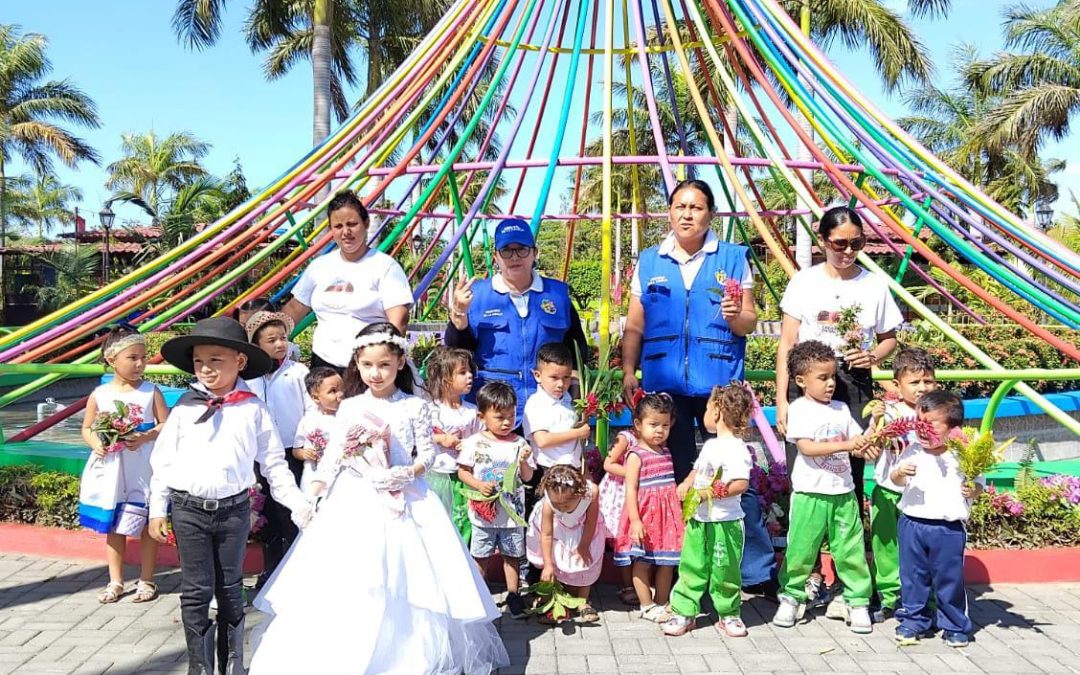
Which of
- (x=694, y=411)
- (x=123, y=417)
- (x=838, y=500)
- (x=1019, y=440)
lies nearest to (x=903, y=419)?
(x=838, y=500)

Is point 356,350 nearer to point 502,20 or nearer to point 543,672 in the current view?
point 543,672

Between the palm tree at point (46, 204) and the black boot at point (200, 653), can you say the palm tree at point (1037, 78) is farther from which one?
the palm tree at point (46, 204)

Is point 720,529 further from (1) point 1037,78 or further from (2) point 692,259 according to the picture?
(1) point 1037,78

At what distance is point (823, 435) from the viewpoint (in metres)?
3.78

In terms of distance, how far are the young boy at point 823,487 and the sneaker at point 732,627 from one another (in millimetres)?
204

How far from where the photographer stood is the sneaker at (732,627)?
3.78m

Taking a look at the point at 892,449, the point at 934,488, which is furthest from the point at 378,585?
the point at 934,488

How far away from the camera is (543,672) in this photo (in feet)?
11.2

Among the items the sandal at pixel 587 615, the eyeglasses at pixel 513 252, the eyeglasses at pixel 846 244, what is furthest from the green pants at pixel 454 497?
the eyeglasses at pixel 846 244

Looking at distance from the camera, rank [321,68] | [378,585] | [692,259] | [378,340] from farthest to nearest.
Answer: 1. [321,68]
2. [692,259]
3. [378,340]
4. [378,585]

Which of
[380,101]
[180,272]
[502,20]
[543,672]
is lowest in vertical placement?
[543,672]

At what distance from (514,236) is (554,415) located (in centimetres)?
84

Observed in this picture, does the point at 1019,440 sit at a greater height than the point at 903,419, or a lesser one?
lesser

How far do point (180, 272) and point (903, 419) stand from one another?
4396mm
